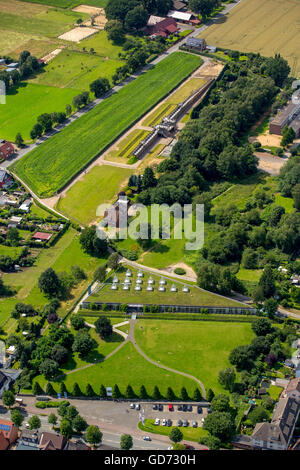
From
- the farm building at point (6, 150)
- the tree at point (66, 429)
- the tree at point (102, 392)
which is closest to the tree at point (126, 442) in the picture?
the tree at point (66, 429)

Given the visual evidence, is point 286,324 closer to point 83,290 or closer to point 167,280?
point 167,280

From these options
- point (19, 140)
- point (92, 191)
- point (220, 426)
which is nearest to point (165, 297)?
point (220, 426)

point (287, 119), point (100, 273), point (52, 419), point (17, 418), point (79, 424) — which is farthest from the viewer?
point (287, 119)

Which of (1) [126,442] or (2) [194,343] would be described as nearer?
(1) [126,442]

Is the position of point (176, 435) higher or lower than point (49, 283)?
lower

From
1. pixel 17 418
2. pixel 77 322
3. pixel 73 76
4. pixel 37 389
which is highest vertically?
pixel 73 76

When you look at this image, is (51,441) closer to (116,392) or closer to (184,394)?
(116,392)

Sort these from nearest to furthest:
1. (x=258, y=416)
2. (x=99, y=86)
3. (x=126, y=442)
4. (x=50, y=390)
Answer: (x=126, y=442) → (x=258, y=416) → (x=50, y=390) → (x=99, y=86)

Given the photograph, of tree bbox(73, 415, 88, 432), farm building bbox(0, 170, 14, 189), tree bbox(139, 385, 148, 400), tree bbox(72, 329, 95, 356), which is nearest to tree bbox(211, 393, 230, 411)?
tree bbox(139, 385, 148, 400)
